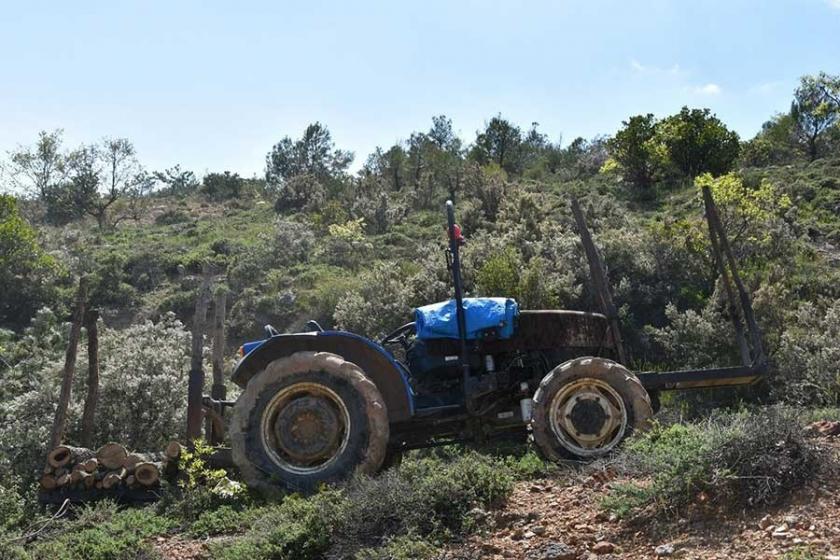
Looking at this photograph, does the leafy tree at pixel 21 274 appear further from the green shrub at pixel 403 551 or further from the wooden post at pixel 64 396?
the green shrub at pixel 403 551

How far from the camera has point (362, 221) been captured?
30.3 m

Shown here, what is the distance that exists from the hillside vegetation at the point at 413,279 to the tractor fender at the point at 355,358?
0.67 m

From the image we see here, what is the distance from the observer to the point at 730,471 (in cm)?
524

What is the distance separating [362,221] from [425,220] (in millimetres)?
2432

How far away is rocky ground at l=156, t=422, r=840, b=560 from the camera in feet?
15.1

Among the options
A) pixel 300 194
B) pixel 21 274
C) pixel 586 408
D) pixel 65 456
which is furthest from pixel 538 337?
pixel 300 194

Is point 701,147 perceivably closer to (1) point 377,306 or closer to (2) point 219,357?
(1) point 377,306

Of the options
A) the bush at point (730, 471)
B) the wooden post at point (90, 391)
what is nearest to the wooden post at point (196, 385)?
the wooden post at point (90, 391)

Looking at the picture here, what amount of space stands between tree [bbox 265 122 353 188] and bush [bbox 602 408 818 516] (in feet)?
137

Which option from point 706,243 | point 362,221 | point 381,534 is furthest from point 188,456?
point 362,221

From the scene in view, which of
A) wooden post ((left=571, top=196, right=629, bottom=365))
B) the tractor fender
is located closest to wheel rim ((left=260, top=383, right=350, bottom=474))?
the tractor fender

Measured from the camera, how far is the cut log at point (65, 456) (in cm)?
833

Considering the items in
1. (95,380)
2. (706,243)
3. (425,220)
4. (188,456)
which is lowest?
(188,456)

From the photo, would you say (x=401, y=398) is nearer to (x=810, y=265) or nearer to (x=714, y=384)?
(x=714, y=384)
